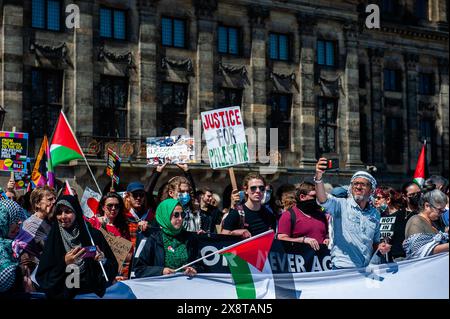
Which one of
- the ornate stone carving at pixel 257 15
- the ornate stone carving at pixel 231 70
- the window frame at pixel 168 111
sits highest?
the ornate stone carving at pixel 257 15

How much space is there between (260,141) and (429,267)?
76.7ft

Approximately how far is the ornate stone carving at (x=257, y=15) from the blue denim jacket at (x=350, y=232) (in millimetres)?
24634

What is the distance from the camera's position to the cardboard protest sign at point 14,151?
693 inches

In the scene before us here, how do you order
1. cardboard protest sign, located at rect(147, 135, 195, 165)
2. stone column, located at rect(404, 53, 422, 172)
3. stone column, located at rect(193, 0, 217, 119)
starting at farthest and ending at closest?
1. stone column, located at rect(404, 53, 422, 172)
2. stone column, located at rect(193, 0, 217, 119)
3. cardboard protest sign, located at rect(147, 135, 195, 165)

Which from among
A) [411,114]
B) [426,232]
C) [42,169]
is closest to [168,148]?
[42,169]

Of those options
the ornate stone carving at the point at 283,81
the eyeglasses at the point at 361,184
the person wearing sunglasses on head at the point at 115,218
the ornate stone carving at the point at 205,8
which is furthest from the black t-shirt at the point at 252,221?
the ornate stone carving at the point at 283,81

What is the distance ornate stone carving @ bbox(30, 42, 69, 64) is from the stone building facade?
0.03 m

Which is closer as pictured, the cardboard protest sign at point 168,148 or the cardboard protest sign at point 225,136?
the cardboard protest sign at point 225,136

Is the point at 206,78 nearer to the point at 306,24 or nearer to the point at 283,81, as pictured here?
the point at 283,81

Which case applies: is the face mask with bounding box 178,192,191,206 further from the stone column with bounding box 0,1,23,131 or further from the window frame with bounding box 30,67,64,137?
the window frame with bounding box 30,67,64,137

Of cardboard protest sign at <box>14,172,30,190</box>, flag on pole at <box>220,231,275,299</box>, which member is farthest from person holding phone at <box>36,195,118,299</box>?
cardboard protest sign at <box>14,172,30,190</box>

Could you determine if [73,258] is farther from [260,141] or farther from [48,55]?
[260,141]

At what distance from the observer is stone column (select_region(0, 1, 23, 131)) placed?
26.9 meters

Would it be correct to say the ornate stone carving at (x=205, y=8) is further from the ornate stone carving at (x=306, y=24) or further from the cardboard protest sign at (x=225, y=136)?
the cardboard protest sign at (x=225, y=136)
